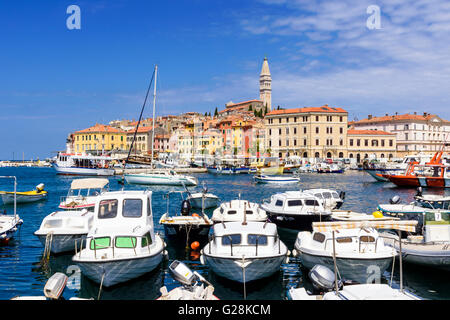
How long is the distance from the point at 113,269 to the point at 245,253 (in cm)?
400

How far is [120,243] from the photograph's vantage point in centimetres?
1231

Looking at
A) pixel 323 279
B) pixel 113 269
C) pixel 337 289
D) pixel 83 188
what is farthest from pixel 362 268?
pixel 83 188

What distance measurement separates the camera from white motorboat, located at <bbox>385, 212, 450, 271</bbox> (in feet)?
43.0

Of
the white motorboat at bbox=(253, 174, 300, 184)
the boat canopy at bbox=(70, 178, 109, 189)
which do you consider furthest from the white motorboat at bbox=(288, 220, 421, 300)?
the white motorboat at bbox=(253, 174, 300, 184)

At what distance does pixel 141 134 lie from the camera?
138 meters

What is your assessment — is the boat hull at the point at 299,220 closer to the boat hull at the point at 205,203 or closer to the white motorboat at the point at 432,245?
the white motorboat at the point at 432,245

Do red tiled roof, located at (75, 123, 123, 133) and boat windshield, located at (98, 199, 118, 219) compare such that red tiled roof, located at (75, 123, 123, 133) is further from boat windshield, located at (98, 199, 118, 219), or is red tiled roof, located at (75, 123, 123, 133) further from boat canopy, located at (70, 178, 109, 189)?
boat windshield, located at (98, 199, 118, 219)

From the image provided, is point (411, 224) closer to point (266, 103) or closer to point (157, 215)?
point (157, 215)

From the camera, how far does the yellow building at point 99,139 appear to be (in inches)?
5340

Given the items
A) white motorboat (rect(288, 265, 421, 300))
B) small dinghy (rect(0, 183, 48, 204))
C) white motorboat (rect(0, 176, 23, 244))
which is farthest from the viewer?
small dinghy (rect(0, 183, 48, 204))

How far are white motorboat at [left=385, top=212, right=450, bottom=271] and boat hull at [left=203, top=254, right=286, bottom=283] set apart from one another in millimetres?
4664

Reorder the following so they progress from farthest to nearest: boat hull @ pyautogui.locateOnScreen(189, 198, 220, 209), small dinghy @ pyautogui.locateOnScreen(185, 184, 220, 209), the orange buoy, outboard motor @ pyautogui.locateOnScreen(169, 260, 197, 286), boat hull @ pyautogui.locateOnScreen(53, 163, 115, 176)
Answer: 1. boat hull @ pyautogui.locateOnScreen(53, 163, 115, 176)
2. boat hull @ pyautogui.locateOnScreen(189, 198, 220, 209)
3. small dinghy @ pyautogui.locateOnScreen(185, 184, 220, 209)
4. the orange buoy
5. outboard motor @ pyautogui.locateOnScreen(169, 260, 197, 286)

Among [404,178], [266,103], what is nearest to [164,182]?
[404,178]

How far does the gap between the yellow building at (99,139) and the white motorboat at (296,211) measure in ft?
397
